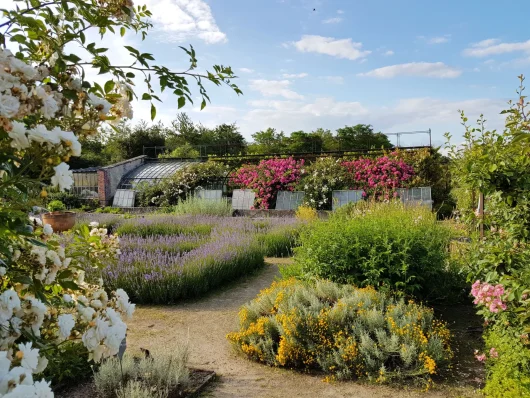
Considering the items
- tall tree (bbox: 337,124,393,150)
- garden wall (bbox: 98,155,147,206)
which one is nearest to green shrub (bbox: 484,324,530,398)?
garden wall (bbox: 98,155,147,206)

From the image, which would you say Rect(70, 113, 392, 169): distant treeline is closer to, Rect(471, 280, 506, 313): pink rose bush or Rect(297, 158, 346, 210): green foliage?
Rect(297, 158, 346, 210): green foliage

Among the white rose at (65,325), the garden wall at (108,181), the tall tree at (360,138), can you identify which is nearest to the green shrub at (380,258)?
the white rose at (65,325)

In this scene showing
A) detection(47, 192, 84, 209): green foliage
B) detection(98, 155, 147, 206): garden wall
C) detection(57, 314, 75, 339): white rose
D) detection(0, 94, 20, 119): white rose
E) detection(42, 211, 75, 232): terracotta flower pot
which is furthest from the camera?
detection(98, 155, 147, 206): garden wall

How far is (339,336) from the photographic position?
11.7 feet

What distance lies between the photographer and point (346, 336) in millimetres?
3707

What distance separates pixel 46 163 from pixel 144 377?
2300mm

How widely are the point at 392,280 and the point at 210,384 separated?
2319 mm

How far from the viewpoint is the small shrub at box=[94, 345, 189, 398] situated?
298 cm

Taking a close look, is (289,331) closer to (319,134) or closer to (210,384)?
(210,384)

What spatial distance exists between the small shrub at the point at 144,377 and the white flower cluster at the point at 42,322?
1349 millimetres

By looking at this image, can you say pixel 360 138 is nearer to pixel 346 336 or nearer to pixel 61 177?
pixel 346 336

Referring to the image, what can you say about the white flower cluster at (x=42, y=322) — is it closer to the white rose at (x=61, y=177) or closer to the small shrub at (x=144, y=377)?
the white rose at (x=61, y=177)

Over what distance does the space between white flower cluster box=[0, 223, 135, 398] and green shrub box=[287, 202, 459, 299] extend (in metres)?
3.21

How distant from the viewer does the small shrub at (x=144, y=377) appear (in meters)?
2.98
